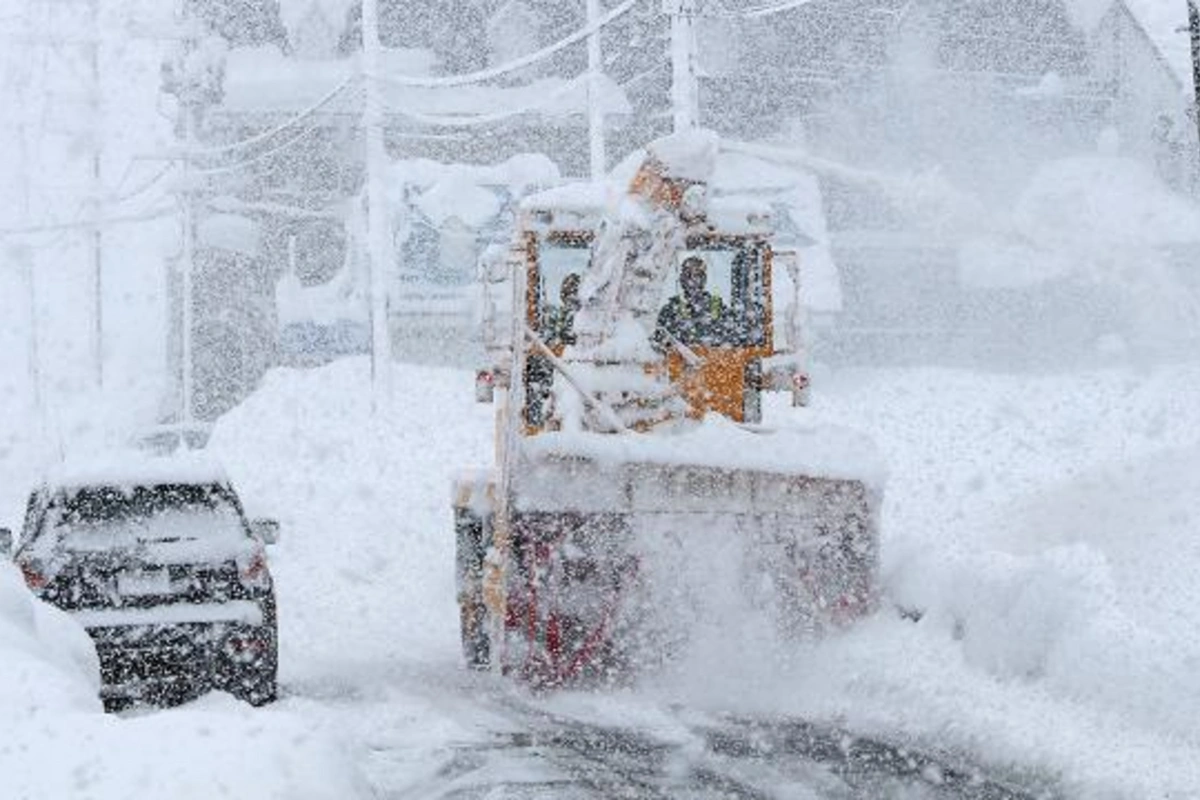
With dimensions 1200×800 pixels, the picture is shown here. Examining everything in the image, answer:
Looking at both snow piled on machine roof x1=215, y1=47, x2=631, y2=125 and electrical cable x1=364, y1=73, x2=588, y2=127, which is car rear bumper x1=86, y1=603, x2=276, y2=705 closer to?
electrical cable x1=364, y1=73, x2=588, y2=127

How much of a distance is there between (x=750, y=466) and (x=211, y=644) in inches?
123

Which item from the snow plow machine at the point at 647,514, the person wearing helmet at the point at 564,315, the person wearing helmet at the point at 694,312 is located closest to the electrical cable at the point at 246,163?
the person wearing helmet at the point at 564,315

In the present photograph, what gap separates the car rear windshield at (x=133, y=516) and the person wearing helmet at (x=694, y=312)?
3606 millimetres

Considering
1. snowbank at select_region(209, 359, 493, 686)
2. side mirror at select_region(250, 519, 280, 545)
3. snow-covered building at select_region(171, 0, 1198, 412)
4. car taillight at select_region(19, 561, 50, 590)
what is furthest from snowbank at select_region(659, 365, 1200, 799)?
snow-covered building at select_region(171, 0, 1198, 412)

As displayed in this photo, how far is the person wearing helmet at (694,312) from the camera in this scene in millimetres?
13906

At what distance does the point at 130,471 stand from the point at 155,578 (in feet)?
2.08

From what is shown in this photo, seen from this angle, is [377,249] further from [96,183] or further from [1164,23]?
[96,183]

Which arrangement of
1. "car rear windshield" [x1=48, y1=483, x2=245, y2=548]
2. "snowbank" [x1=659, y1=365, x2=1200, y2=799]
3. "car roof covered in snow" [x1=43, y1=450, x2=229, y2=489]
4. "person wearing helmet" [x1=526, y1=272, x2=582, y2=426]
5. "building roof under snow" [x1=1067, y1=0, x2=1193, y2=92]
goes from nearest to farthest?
1. "snowbank" [x1=659, y1=365, x2=1200, y2=799]
2. "car rear windshield" [x1=48, y1=483, x2=245, y2=548]
3. "car roof covered in snow" [x1=43, y1=450, x2=229, y2=489]
4. "person wearing helmet" [x1=526, y1=272, x2=582, y2=426]
5. "building roof under snow" [x1=1067, y1=0, x2=1193, y2=92]

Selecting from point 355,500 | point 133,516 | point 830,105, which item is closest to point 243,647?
point 133,516

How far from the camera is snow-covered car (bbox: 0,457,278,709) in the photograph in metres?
11.2

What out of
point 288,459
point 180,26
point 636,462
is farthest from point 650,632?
point 180,26

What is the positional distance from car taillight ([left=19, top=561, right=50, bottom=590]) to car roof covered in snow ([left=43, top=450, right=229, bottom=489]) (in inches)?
19.0

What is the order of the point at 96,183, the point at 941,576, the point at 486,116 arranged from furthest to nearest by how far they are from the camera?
the point at 96,183 < the point at 486,116 < the point at 941,576

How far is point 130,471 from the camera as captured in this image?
11469 mm
